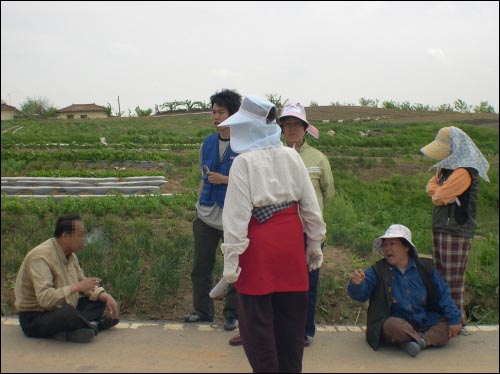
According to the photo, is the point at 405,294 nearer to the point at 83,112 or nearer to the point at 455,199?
the point at 455,199

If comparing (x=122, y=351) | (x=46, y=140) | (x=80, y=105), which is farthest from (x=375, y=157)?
(x=80, y=105)

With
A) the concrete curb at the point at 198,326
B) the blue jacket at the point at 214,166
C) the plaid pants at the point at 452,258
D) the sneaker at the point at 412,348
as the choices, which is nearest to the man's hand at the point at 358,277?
the sneaker at the point at 412,348

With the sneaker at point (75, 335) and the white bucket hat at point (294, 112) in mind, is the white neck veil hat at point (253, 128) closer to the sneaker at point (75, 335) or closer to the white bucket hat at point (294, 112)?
the white bucket hat at point (294, 112)

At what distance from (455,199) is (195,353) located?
7.29 feet

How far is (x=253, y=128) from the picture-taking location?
279cm

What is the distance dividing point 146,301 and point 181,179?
22.3 ft

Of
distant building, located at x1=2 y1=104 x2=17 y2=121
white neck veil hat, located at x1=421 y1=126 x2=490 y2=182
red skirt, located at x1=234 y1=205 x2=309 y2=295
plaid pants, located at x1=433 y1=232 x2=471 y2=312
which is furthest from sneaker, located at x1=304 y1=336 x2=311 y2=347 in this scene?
distant building, located at x1=2 y1=104 x2=17 y2=121

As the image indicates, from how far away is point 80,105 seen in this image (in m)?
55.0

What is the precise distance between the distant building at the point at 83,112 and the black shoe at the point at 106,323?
4975 cm

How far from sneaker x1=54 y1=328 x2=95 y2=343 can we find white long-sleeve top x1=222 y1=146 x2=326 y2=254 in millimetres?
1553

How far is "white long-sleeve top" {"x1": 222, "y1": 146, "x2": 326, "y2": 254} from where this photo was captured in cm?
260

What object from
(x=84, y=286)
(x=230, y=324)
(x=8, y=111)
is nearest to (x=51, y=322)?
(x=84, y=286)

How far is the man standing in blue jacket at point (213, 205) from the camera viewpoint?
3914mm

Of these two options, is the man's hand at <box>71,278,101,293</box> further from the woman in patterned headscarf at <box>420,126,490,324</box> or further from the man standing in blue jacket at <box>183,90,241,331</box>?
the woman in patterned headscarf at <box>420,126,490,324</box>
